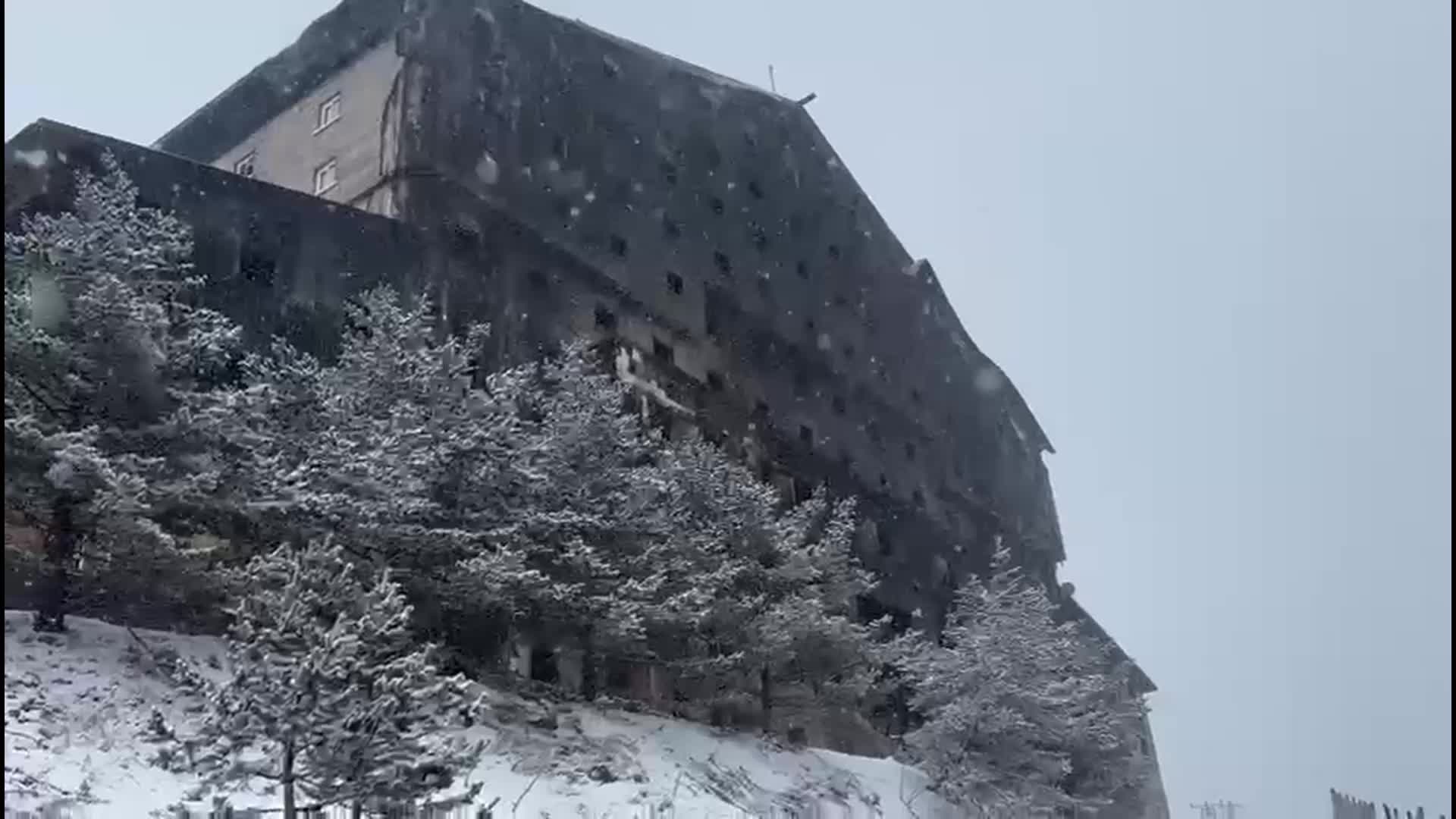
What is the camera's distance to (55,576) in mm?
17609

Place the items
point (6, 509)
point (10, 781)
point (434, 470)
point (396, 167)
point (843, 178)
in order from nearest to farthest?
point (10, 781) < point (6, 509) < point (434, 470) < point (396, 167) < point (843, 178)

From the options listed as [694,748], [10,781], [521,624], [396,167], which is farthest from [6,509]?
[396,167]

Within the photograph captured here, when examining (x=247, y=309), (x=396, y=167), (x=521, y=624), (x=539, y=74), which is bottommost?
(x=521, y=624)

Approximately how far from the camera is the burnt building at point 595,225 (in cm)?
2502

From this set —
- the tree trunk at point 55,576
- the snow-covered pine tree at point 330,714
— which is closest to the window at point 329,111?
the tree trunk at point 55,576

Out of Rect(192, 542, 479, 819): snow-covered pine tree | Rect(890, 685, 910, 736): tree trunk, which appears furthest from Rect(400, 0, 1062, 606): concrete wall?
Rect(192, 542, 479, 819): snow-covered pine tree

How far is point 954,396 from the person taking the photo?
166 ft

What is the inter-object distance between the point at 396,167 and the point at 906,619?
1987 cm

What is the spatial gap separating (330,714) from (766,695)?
46.3 feet

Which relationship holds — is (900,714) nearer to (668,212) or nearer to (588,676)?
(588,676)

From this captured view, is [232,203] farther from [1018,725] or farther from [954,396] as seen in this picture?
[954,396]

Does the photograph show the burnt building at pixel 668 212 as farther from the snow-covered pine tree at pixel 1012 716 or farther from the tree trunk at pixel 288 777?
the tree trunk at pixel 288 777

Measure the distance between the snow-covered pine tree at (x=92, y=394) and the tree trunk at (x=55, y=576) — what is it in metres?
0.02

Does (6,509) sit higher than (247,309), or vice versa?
(247,309)
